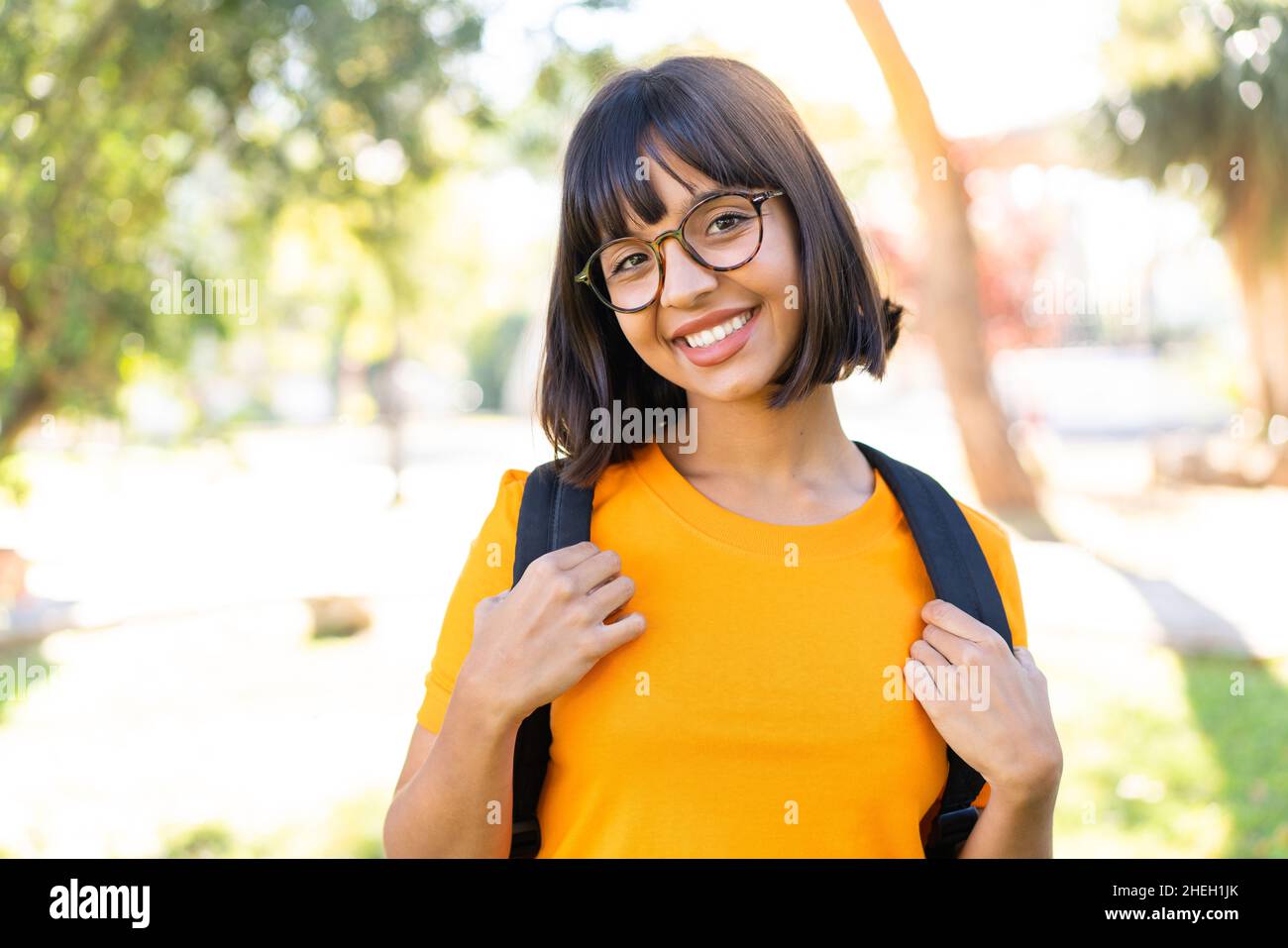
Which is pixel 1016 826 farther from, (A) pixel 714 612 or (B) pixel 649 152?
(B) pixel 649 152

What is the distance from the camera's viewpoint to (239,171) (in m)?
7.34

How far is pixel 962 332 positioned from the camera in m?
9.96

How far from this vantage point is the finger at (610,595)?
145 cm

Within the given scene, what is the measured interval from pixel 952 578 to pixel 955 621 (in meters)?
0.08

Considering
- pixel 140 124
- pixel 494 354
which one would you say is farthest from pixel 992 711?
pixel 494 354

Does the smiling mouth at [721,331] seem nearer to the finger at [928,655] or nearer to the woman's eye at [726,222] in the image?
the woman's eye at [726,222]

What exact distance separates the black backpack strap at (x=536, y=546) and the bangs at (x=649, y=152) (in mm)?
358

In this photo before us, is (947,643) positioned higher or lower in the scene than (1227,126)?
lower

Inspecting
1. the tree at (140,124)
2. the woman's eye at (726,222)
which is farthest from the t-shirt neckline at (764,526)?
the tree at (140,124)

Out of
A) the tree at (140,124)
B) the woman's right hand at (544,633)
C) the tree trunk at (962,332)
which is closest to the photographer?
the woman's right hand at (544,633)

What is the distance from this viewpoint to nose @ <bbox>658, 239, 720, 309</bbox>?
4.98 ft

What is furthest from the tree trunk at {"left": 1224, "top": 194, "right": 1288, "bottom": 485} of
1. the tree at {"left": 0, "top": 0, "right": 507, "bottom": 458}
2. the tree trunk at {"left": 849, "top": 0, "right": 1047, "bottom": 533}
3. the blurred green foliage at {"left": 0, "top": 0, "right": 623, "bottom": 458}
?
the tree at {"left": 0, "top": 0, "right": 507, "bottom": 458}

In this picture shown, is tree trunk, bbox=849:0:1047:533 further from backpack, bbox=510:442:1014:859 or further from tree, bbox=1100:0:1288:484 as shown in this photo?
backpack, bbox=510:442:1014:859
